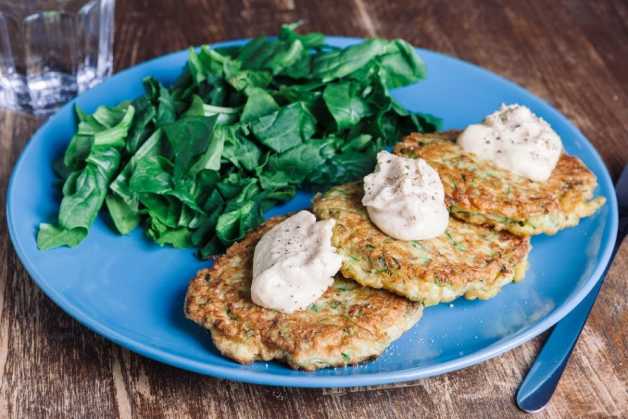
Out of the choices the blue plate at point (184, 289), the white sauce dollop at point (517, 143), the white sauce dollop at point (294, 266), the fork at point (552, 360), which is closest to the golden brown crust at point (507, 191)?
the white sauce dollop at point (517, 143)

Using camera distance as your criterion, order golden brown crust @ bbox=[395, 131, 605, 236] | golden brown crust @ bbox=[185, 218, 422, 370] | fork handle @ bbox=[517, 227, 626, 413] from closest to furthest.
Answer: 1. golden brown crust @ bbox=[185, 218, 422, 370]
2. fork handle @ bbox=[517, 227, 626, 413]
3. golden brown crust @ bbox=[395, 131, 605, 236]

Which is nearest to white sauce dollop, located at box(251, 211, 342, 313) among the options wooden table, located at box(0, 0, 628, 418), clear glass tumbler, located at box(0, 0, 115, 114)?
wooden table, located at box(0, 0, 628, 418)

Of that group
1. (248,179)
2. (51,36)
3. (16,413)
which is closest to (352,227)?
→ (248,179)

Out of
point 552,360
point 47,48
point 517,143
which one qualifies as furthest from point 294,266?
point 47,48

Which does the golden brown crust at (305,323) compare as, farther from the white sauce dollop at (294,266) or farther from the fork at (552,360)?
the fork at (552,360)

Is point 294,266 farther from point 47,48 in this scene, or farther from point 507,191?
point 47,48

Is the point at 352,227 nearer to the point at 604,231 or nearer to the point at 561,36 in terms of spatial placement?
the point at 604,231

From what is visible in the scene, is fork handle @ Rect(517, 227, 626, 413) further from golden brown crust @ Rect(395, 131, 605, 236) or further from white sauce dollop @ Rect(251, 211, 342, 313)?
white sauce dollop @ Rect(251, 211, 342, 313)
